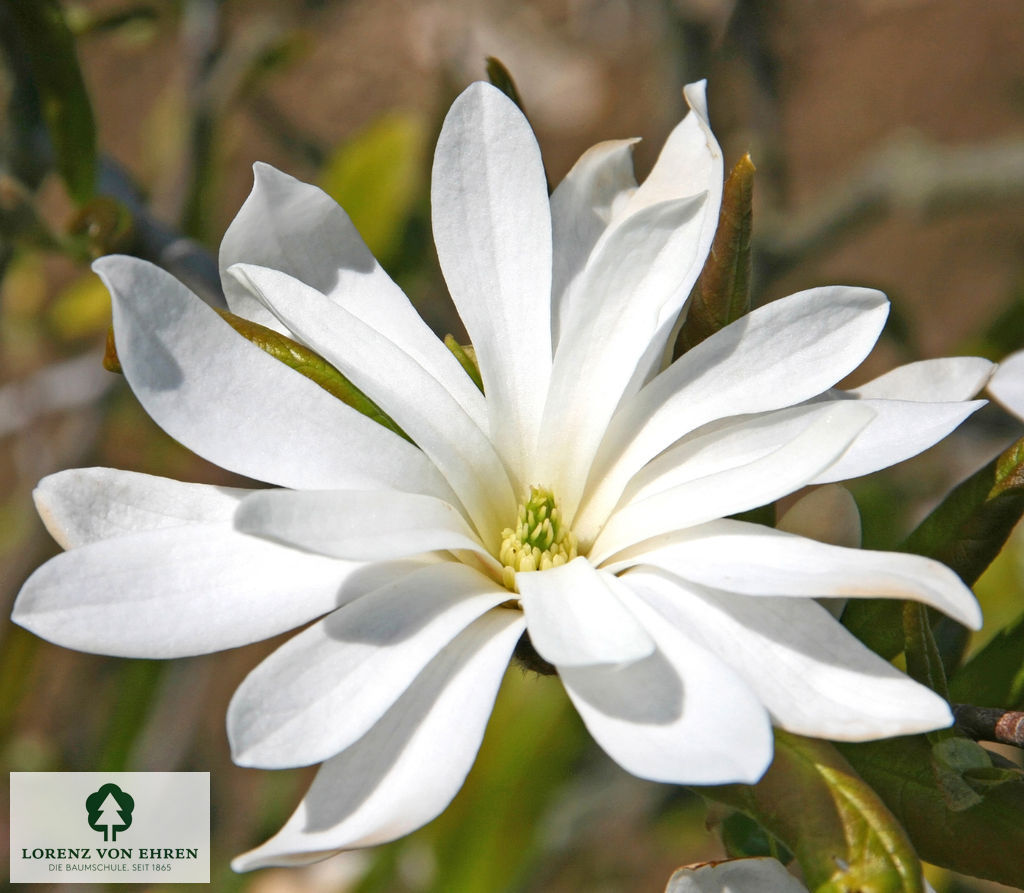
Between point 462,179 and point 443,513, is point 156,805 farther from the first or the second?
point 462,179

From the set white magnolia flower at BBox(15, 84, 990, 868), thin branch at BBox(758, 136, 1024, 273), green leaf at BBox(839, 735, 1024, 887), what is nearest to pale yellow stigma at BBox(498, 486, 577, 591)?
white magnolia flower at BBox(15, 84, 990, 868)

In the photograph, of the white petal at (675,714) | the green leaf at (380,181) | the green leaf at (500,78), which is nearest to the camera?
the white petal at (675,714)

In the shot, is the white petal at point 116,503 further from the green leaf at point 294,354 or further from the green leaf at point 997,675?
the green leaf at point 997,675

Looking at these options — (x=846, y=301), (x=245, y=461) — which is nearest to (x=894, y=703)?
(x=846, y=301)

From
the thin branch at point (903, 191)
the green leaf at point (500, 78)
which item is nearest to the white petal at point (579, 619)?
the green leaf at point (500, 78)

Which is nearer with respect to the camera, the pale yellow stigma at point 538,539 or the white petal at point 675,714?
the white petal at point 675,714

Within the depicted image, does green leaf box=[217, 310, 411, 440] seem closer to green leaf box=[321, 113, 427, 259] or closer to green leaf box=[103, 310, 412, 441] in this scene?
green leaf box=[103, 310, 412, 441]

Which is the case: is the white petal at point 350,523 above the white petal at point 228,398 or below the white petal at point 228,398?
below
